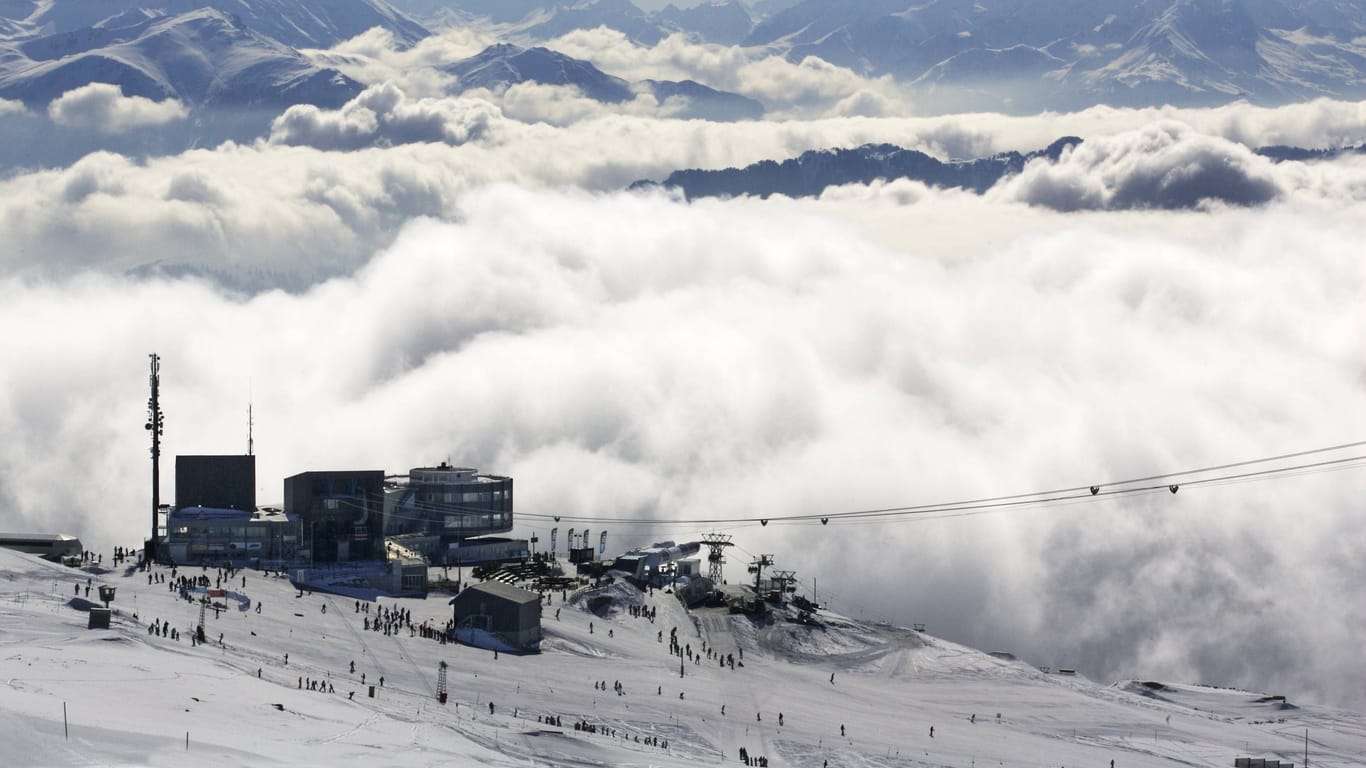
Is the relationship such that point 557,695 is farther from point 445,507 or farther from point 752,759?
point 445,507

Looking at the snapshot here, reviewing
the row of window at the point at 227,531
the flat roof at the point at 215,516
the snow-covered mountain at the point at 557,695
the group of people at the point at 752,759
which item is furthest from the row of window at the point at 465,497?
the group of people at the point at 752,759

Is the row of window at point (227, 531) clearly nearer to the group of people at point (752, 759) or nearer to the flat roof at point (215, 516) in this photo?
the flat roof at point (215, 516)

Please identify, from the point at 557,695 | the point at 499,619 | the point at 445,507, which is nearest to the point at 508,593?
the point at 499,619

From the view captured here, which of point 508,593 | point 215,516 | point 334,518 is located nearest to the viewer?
point 508,593

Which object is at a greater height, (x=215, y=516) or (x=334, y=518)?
(x=215, y=516)

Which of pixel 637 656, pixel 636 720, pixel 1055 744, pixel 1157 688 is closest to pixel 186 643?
pixel 636 720

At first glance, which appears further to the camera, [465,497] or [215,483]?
[465,497]

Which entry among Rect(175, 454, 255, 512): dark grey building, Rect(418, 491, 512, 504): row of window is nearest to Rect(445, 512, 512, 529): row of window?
Rect(418, 491, 512, 504): row of window
